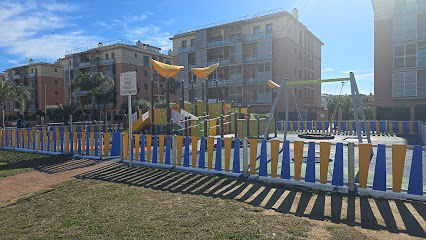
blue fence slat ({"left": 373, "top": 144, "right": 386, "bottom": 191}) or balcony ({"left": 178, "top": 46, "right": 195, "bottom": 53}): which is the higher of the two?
balcony ({"left": 178, "top": 46, "right": 195, "bottom": 53})

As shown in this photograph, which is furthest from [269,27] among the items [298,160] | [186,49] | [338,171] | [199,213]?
[199,213]

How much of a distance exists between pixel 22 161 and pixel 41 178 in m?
3.68

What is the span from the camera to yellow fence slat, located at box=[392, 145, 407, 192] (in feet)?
18.5

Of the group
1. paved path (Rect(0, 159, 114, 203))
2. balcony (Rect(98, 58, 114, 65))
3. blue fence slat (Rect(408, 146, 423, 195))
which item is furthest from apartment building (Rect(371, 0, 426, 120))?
balcony (Rect(98, 58, 114, 65))

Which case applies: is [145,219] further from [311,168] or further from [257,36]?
[257,36]

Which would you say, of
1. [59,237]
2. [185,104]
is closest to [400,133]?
[185,104]

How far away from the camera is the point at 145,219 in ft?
15.6

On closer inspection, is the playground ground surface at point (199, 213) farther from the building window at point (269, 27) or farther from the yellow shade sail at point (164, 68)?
the building window at point (269, 27)

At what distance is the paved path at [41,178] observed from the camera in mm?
6863

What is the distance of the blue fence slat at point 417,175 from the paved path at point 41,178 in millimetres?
8277

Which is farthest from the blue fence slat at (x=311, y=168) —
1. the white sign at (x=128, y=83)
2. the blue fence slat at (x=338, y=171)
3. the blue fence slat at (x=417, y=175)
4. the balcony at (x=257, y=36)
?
the balcony at (x=257, y=36)

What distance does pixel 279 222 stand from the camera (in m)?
4.49

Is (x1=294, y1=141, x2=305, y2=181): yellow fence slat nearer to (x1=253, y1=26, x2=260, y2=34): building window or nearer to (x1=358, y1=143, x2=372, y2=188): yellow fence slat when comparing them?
(x1=358, y1=143, x2=372, y2=188): yellow fence slat

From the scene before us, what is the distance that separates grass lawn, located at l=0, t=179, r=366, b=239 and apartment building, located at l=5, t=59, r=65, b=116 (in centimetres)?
6579
